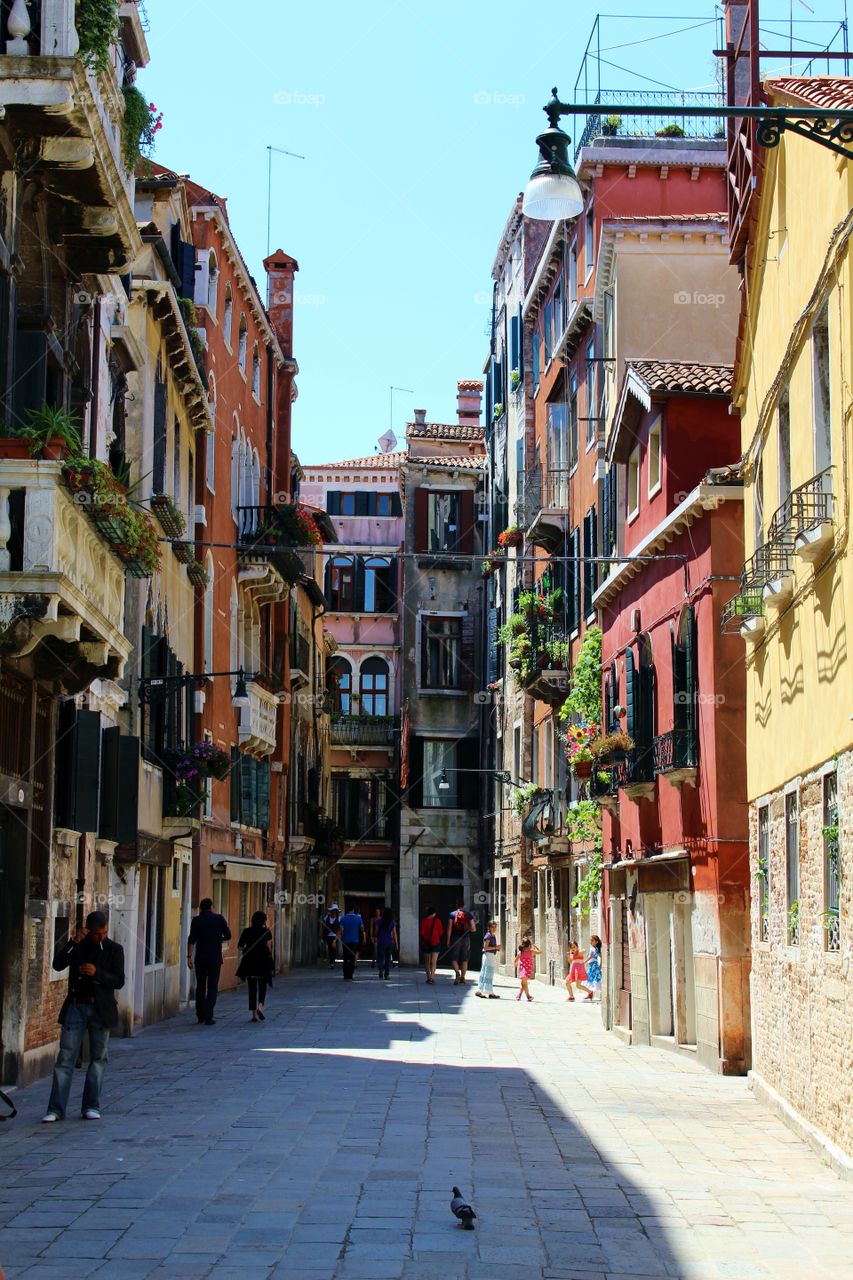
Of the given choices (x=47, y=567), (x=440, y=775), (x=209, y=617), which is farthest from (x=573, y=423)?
(x=47, y=567)

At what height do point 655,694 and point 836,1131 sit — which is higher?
point 655,694

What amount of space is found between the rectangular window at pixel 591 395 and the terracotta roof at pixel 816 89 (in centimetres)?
1796

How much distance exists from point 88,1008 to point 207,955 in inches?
406

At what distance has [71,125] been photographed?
12461 mm

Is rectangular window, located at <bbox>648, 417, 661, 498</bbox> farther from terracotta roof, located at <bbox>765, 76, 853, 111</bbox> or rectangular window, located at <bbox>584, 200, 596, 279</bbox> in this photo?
rectangular window, located at <bbox>584, 200, 596, 279</bbox>

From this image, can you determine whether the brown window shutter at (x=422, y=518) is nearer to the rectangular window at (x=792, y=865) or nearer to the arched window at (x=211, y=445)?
the arched window at (x=211, y=445)

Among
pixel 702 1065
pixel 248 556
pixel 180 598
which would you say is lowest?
pixel 702 1065

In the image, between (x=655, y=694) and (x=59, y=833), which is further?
(x=655, y=694)

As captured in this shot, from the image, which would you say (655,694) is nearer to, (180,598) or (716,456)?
(716,456)

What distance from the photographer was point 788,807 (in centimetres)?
A: 1433

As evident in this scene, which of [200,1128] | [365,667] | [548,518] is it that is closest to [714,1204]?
[200,1128]

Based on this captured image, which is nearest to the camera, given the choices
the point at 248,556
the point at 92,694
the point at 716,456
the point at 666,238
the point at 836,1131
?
the point at 836,1131

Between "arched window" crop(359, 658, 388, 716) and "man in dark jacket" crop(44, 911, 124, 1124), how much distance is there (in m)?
45.6

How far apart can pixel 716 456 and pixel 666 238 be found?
9.17 m
